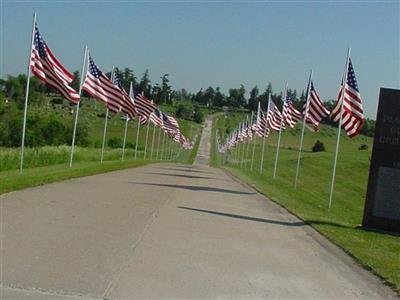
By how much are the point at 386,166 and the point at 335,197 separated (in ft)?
90.8

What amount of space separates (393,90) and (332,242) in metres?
3.98

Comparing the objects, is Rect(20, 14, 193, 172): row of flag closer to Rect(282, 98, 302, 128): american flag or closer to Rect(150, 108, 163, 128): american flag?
Rect(150, 108, 163, 128): american flag

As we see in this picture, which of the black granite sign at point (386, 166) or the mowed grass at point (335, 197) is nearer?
the mowed grass at point (335, 197)

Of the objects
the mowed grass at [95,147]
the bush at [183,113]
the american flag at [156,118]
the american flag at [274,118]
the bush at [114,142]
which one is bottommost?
the bush at [114,142]

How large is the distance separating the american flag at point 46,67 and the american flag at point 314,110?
44.5 feet

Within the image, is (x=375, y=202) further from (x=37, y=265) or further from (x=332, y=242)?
(x=37, y=265)

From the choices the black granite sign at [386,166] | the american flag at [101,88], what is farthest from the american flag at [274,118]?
the black granite sign at [386,166]

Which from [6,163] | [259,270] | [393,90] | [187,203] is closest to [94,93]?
[6,163]

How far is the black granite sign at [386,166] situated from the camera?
1350cm

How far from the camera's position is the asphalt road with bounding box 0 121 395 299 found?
696 centimetres

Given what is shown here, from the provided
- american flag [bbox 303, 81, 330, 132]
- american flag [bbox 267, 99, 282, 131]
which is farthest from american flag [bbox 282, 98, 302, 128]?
american flag [bbox 303, 81, 330, 132]

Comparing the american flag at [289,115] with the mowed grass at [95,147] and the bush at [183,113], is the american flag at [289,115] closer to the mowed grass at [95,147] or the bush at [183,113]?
the mowed grass at [95,147]

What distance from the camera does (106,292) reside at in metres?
6.61

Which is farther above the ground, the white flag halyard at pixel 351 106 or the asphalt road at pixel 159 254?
the white flag halyard at pixel 351 106
